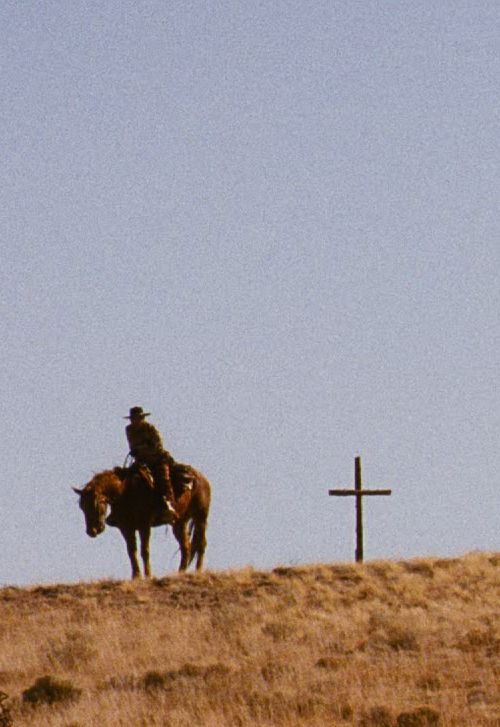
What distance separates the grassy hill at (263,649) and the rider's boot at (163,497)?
80.4 inches

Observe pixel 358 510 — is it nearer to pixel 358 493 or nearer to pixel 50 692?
pixel 358 493

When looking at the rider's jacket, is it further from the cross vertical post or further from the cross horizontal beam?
the cross vertical post

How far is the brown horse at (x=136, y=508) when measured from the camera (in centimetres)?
3428

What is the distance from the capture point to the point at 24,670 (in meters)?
25.5

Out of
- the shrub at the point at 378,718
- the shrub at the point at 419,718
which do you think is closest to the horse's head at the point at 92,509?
the shrub at the point at 378,718

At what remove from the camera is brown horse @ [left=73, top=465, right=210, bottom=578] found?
3428 centimetres

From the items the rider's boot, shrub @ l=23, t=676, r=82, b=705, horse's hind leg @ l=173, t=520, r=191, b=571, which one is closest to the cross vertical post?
horse's hind leg @ l=173, t=520, r=191, b=571

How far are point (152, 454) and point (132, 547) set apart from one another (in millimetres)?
2150

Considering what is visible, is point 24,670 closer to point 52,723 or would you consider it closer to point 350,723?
point 52,723

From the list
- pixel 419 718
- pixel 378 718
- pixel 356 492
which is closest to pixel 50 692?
pixel 378 718

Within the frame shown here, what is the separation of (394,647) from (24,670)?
6.04 meters

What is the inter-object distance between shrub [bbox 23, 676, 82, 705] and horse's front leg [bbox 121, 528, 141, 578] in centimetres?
1161

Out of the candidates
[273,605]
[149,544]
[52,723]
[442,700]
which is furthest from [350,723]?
[149,544]

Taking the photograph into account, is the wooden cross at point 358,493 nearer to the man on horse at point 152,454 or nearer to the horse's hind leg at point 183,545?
the horse's hind leg at point 183,545
